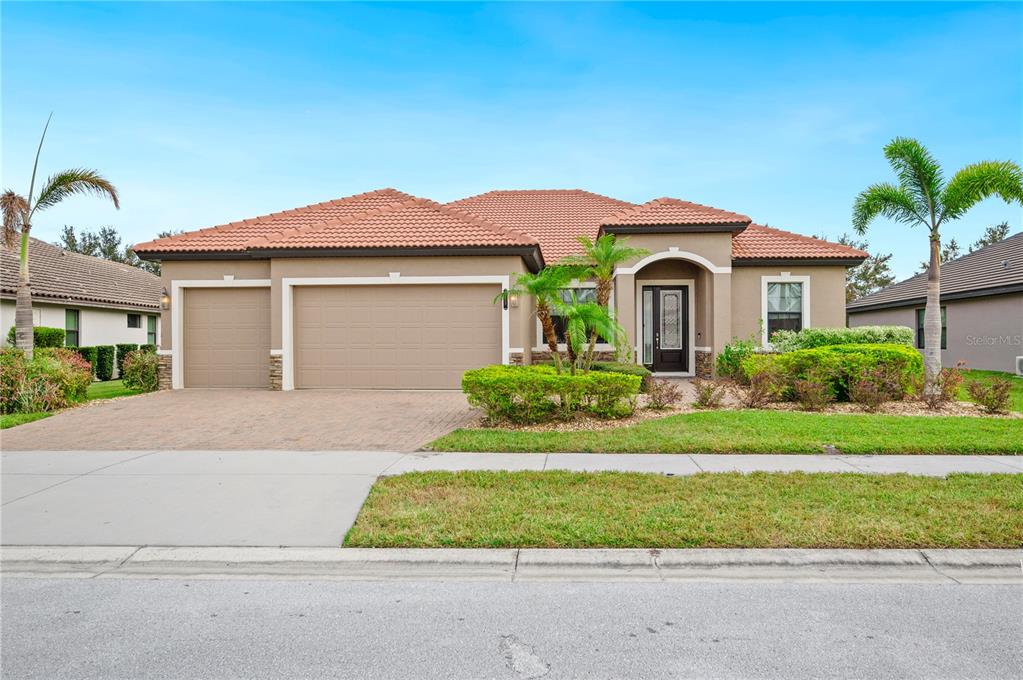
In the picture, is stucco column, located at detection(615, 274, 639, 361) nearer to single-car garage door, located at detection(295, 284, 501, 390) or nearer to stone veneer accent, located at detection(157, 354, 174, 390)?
single-car garage door, located at detection(295, 284, 501, 390)

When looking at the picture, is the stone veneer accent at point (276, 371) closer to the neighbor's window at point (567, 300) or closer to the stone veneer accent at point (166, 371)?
the stone veneer accent at point (166, 371)

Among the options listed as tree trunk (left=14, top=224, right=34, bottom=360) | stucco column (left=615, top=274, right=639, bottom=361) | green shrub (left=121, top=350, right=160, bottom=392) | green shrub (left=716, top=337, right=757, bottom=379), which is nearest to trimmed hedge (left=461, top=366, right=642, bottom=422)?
stucco column (left=615, top=274, right=639, bottom=361)

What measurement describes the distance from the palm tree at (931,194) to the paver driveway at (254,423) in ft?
32.2

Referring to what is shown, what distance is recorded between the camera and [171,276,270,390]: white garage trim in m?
15.0

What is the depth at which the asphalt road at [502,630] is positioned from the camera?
295cm

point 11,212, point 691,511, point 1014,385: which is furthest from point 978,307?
point 11,212

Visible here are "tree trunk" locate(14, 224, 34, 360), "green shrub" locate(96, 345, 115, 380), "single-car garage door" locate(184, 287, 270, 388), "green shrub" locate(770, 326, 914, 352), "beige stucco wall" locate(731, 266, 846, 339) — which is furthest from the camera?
"green shrub" locate(96, 345, 115, 380)

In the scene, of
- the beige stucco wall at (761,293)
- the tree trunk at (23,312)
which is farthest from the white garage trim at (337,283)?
the beige stucco wall at (761,293)

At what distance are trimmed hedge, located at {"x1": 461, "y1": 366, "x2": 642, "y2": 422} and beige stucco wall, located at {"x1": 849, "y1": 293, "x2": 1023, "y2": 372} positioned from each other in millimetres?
17362

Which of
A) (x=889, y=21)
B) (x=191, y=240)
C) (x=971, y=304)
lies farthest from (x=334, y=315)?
(x=971, y=304)

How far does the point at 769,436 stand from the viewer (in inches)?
320

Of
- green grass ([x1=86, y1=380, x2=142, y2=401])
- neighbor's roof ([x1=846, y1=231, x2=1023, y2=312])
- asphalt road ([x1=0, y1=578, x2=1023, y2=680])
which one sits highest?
neighbor's roof ([x1=846, y1=231, x2=1023, y2=312])

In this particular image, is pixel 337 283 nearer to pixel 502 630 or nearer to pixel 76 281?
pixel 502 630

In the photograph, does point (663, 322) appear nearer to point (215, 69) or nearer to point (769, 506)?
point (769, 506)
